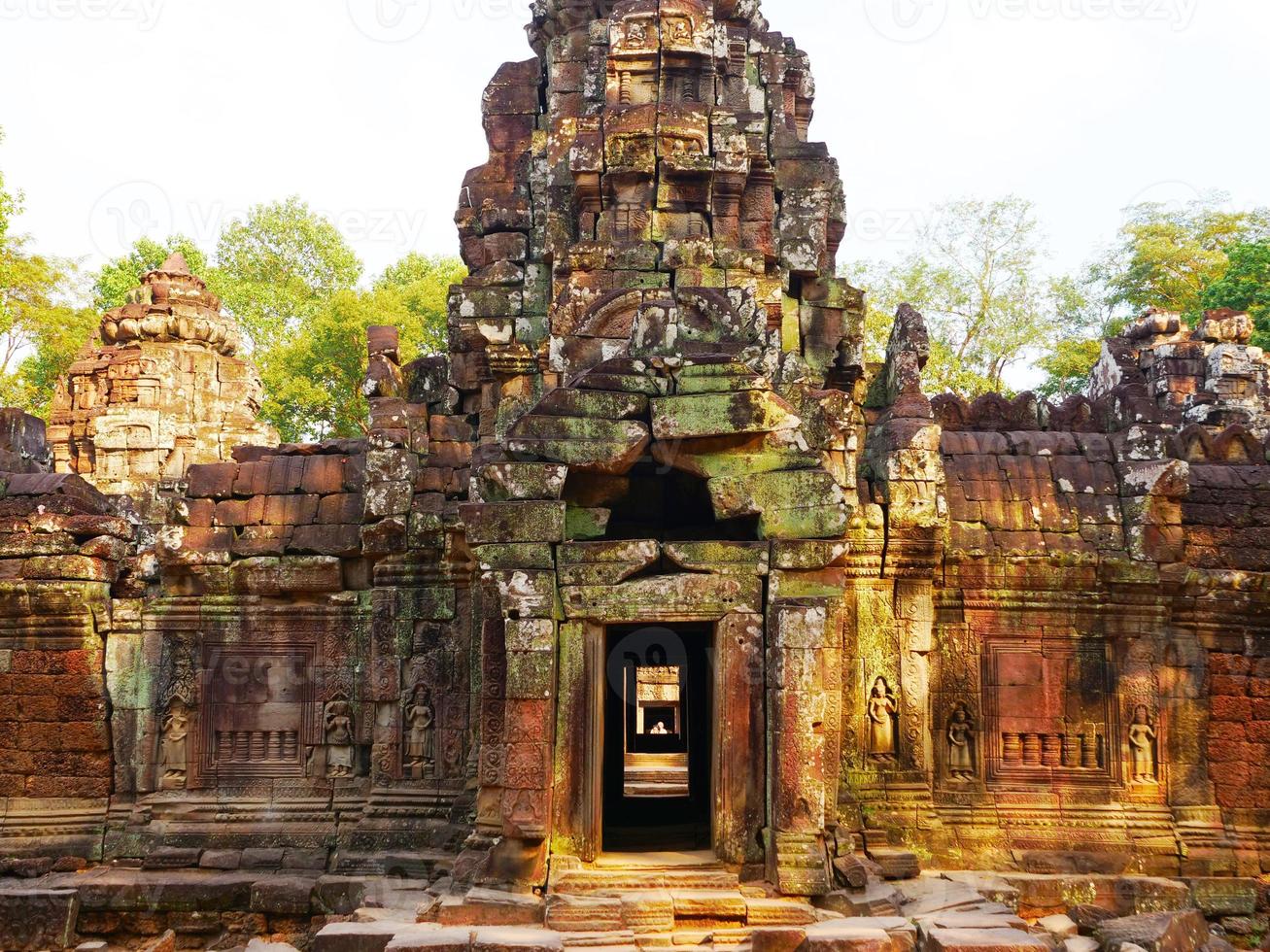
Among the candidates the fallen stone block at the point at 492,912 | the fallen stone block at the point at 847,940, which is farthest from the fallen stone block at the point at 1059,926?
the fallen stone block at the point at 492,912

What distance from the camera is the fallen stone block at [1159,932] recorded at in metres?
6.78

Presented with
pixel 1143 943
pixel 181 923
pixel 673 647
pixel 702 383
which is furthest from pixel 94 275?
pixel 1143 943

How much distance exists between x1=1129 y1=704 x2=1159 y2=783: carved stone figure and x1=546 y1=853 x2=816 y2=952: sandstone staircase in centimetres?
378

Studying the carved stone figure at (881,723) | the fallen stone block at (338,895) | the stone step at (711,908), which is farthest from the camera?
the carved stone figure at (881,723)

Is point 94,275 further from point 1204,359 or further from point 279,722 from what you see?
point 1204,359

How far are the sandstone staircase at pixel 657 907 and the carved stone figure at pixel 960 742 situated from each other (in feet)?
9.27

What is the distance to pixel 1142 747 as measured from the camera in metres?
9.12

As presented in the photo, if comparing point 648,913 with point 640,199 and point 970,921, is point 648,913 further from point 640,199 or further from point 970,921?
point 640,199

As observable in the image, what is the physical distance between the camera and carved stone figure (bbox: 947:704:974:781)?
29.9 ft

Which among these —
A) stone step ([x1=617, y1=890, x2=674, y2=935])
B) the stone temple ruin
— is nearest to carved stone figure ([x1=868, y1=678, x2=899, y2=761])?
the stone temple ruin

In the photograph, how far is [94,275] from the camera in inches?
1057

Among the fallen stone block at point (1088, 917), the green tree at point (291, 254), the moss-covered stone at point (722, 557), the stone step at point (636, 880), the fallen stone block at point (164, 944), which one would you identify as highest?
the green tree at point (291, 254)

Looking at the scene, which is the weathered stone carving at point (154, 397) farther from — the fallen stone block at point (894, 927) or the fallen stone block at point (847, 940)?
the fallen stone block at point (847, 940)

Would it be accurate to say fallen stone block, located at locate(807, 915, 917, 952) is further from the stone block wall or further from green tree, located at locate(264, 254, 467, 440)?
green tree, located at locate(264, 254, 467, 440)
